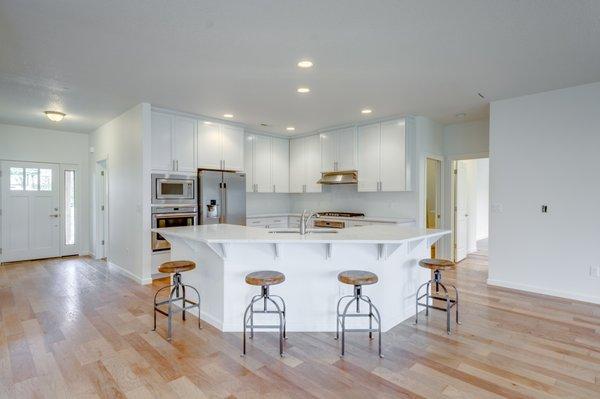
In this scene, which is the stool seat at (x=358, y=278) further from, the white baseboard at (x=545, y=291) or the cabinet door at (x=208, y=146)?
the cabinet door at (x=208, y=146)

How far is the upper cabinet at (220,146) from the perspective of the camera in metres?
5.36

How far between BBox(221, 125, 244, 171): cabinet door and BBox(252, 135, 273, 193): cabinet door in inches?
26.6

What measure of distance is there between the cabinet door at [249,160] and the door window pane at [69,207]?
3.71 metres

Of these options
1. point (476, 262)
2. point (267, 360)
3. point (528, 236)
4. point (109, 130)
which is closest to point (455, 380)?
point (267, 360)

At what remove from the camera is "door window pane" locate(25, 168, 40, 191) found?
21.0 feet

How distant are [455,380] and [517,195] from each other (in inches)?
122

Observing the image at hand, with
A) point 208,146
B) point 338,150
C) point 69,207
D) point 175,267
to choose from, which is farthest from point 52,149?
point 338,150

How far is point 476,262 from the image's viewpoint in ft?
20.2

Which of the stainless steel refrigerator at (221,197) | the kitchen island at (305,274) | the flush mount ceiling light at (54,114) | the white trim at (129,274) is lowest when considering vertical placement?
the white trim at (129,274)

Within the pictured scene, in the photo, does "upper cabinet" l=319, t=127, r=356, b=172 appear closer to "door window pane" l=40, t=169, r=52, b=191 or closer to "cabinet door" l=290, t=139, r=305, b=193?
"cabinet door" l=290, t=139, r=305, b=193

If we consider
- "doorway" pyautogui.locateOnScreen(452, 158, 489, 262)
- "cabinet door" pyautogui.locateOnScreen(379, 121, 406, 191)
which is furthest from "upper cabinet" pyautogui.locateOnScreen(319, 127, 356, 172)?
"doorway" pyautogui.locateOnScreen(452, 158, 489, 262)

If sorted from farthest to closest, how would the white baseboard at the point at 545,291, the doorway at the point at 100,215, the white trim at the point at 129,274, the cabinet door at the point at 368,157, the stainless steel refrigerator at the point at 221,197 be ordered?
the doorway at the point at 100,215, the cabinet door at the point at 368,157, the stainless steel refrigerator at the point at 221,197, the white trim at the point at 129,274, the white baseboard at the point at 545,291

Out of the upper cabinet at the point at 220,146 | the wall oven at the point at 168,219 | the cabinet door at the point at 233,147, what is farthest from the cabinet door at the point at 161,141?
the cabinet door at the point at 233,147

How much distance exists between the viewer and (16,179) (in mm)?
6281
